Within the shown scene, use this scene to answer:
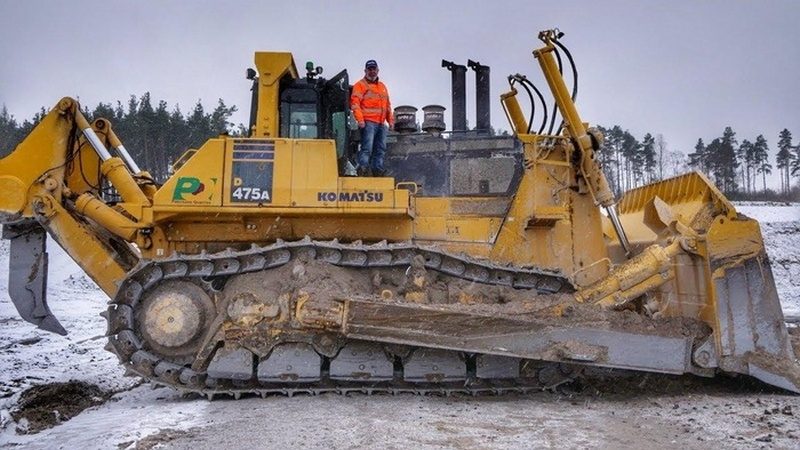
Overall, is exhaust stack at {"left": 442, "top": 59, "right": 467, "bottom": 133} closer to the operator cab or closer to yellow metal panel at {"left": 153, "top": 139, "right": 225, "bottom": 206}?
the operator cab

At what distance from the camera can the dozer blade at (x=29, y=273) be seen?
765cm

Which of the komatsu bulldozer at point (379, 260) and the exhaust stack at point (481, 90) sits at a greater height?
the exhaust stack at point (481, 90)

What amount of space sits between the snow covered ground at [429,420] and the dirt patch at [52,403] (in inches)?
3.3

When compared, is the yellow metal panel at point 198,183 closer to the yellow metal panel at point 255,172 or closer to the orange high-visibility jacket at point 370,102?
the yellow metal panel at point 255,172

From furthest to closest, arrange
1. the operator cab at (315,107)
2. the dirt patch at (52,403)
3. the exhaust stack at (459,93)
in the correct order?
the exhaust stack at (459,93) < the operator cab at (315,107) < the dirt patch at (52,403)

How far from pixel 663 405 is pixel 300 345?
349 centimetres

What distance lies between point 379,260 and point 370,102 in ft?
6.51

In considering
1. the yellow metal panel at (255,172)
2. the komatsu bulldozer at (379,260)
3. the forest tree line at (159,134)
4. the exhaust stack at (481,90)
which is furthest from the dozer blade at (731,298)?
the forest tree line at (159,134)

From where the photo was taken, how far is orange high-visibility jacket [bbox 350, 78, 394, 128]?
759 cm

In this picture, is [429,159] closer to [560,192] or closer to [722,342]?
[560,192]

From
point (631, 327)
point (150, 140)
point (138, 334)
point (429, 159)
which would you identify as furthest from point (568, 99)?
point (150, 140)

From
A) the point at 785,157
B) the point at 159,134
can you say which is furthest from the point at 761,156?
the point at 159,134

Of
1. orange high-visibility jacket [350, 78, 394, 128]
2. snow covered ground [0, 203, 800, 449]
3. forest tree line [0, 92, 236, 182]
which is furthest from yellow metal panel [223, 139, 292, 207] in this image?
forest tree line [0, 92, 236, 182]

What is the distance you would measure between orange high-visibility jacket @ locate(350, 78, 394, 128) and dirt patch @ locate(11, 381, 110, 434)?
4210 mm
